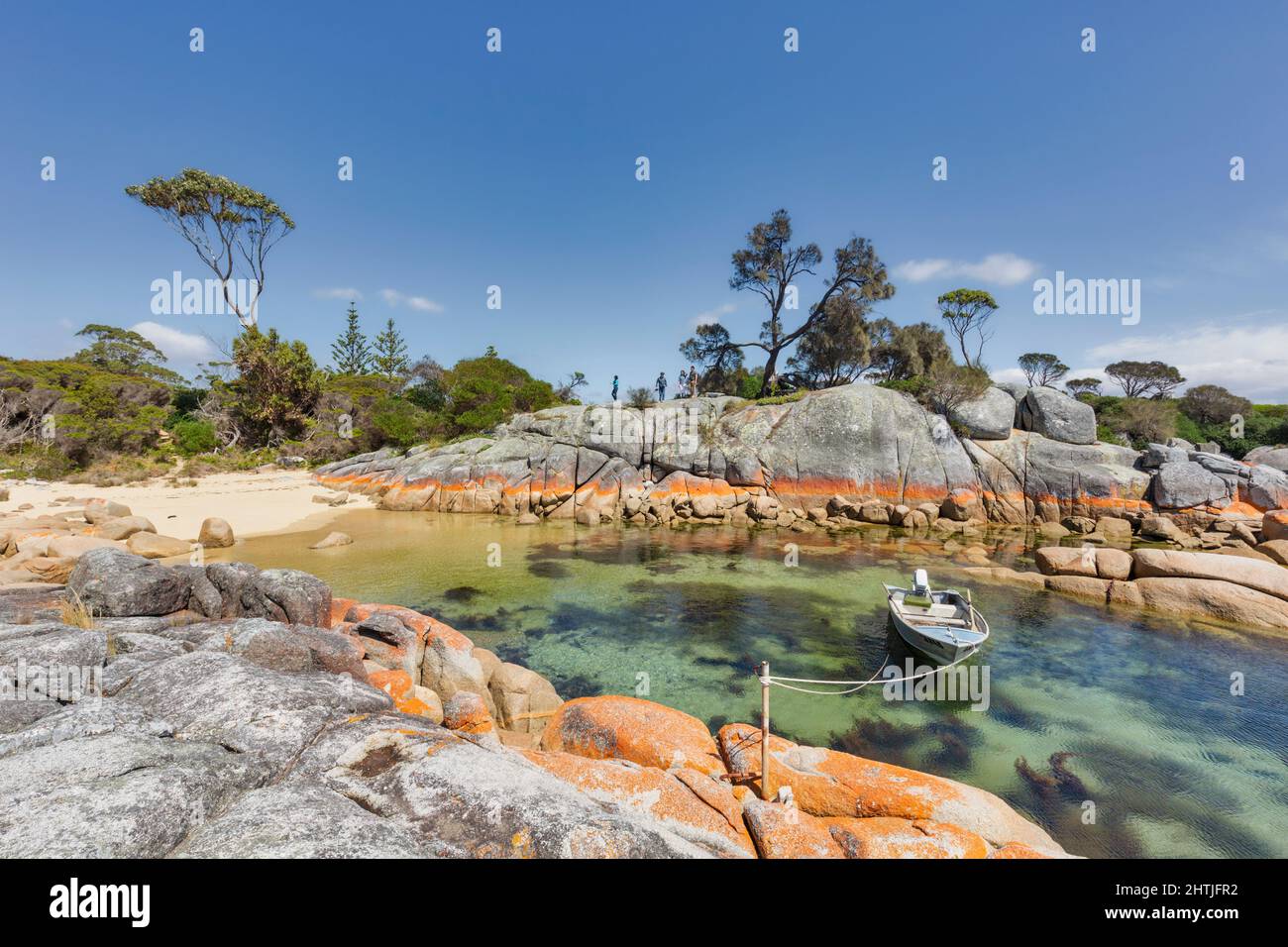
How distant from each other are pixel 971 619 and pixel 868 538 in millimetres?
15095

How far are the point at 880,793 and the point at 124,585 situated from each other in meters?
12.8

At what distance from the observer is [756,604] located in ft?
56.3

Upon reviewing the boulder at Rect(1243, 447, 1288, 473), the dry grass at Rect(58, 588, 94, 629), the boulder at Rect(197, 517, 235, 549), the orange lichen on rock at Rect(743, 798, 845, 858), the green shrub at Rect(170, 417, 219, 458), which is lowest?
the orange lichen on rock at Rect(743, 798, 845, 858)

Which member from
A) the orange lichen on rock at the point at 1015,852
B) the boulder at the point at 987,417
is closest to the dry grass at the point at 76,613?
the orange lichen on rock at the point at 1015,852

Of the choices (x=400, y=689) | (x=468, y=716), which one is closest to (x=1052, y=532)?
(x=468, y=716)

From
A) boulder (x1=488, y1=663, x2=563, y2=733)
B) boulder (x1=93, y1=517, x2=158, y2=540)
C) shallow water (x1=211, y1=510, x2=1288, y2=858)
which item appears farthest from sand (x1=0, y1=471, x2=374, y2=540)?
boulder (x1=488, y1=663, x2=563, y2=733)

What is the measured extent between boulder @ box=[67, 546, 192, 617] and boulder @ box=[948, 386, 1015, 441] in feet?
137

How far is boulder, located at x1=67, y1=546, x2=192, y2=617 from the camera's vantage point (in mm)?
8445

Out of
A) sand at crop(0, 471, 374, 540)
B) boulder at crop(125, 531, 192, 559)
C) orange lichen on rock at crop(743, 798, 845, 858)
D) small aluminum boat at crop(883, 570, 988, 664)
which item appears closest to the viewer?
orange lichen on rock at crop(743, 798, 845, 858)

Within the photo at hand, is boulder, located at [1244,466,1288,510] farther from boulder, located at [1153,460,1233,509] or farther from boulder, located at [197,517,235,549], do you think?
boulder, located at [197,517,235,549]

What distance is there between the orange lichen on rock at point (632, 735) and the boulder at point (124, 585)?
769 centimetres

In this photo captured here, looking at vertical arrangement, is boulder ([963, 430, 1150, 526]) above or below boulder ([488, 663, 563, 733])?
above
